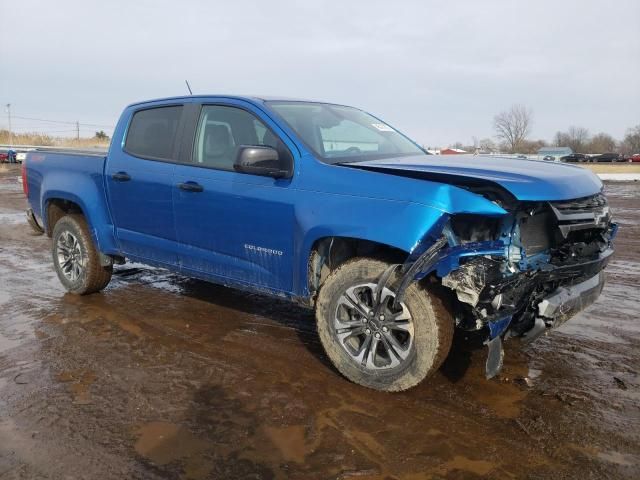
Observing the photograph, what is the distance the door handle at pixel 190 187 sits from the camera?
4.19m

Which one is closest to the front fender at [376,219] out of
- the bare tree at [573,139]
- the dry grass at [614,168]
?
the dry grass at [614,168]

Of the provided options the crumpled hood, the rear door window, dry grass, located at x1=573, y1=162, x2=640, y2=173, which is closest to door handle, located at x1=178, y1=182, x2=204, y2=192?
the rear door window

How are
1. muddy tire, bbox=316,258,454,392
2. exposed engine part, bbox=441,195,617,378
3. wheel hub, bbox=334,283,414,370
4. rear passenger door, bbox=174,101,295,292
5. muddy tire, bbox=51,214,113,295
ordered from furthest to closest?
muddy tire, bbox=51,214,113,295, rear passenger door, bbox=174,101,295,292, wheel hub, bbox=334,283,414,370, muddy tire, bbox=316,258,454,392, exposed engine part, bbox=441,195,617,378

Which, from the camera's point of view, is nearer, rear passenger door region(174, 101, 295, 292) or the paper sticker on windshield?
rear passenger door region(174, 101, 295, 292)

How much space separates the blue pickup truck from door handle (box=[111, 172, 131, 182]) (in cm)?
2

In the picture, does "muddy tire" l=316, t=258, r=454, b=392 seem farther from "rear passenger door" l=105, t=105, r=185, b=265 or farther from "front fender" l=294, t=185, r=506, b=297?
"rear passenger door" l=105, t=105, r=185, b=265

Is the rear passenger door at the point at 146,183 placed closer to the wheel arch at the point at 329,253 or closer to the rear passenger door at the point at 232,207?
the rear passenger door at the point at 232,207

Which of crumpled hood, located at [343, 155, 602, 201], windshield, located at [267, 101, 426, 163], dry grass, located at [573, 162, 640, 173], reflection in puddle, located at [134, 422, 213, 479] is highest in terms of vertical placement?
windshield, located at [267, 101, 426, 163]

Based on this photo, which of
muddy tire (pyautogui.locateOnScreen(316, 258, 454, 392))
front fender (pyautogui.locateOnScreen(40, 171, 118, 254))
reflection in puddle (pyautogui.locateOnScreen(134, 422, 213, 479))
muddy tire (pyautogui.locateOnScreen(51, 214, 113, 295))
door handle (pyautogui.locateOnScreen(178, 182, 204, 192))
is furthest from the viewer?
muddy tire (pyautogui.locateOnScreen(51, 214, 113, 295))

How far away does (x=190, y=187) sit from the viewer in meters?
4.24

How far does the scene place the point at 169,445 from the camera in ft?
9.23

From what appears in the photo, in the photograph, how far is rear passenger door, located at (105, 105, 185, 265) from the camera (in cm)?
454

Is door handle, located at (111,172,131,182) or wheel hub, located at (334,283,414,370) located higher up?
door handle, located at (111,172,131,182)

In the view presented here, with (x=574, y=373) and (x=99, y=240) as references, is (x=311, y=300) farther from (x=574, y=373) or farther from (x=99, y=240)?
(x=99, y=240)
